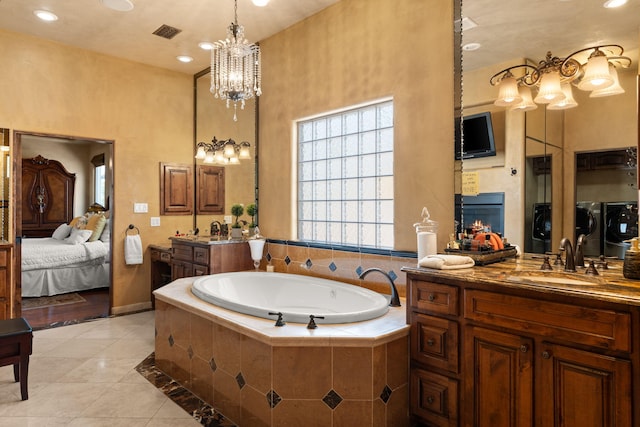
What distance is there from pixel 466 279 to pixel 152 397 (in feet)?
6.92

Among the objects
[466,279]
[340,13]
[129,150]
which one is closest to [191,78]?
[129,150]

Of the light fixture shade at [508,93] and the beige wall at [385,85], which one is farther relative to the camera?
the beige wall at [385,85]

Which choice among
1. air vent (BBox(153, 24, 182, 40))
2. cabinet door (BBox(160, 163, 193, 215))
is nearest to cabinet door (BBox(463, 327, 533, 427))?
air vent (BBox(153, 24, 182, 40))

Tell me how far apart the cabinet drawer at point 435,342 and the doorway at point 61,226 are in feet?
12.4

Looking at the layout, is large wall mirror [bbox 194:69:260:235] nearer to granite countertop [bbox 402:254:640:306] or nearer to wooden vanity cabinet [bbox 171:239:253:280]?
wooden vanity cabinet [bbox 171:239:253:280]

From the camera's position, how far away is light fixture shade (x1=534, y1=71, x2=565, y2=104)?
2.22m

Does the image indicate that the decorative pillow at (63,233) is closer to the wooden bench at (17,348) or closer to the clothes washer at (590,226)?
the wooden bench at (17,348)

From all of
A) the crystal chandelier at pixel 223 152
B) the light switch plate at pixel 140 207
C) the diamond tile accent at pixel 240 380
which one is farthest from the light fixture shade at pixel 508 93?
the light switch plate at pixel 140 207

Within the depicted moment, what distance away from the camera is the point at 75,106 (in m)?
4.24

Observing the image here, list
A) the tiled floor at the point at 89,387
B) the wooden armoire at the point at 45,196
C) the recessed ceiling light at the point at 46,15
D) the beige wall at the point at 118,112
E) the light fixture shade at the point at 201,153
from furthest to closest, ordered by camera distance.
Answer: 1. the wooden armoire at the point at 45,196
2. the light fixture shade at the point at 201,153
3. the beige wall at the point at 118,112
4. the recessed ceiling light at the point at 46,15
5. the tiled floor at the point at 89,387

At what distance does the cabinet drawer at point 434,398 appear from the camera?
1.97 meters

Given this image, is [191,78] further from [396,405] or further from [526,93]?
[396,405]

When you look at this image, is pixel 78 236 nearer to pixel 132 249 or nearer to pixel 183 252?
pixel 132 249

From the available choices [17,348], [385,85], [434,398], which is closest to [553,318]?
[434,398]
